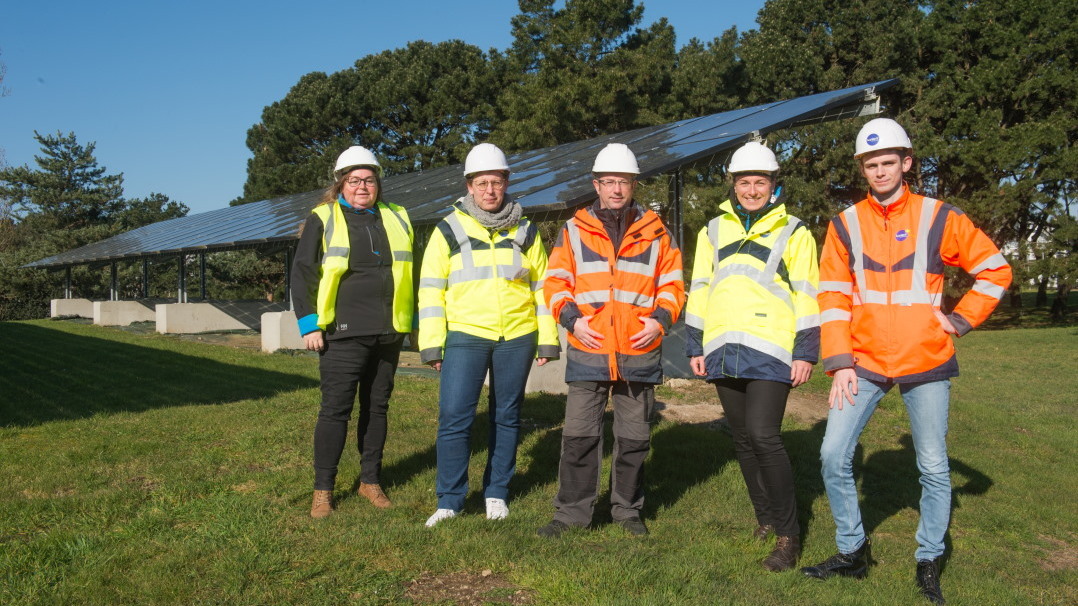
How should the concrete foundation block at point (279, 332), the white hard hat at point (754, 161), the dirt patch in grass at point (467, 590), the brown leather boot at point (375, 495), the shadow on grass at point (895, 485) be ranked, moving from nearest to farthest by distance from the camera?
the dirt patch in grass at point (467, 590), the white hard hat at point (754, 161), the brown leather boot at point (375, 495), the shadow on grass at point (895, 485), the concrete foundation block at point (279, 332)

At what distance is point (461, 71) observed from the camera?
3441 cm

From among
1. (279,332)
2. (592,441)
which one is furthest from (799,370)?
(279,332)

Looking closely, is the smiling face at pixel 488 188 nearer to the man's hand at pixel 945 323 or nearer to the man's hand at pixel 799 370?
the man's hand at pixel 799 370

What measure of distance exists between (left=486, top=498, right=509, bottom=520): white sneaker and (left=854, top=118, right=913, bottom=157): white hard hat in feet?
7.87

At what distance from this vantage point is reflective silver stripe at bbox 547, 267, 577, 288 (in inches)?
155

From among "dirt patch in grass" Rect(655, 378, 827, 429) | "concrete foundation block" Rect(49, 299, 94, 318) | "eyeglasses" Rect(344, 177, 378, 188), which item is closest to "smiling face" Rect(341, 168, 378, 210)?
"eyeglasses" Rect(344, 177, 378, 188)

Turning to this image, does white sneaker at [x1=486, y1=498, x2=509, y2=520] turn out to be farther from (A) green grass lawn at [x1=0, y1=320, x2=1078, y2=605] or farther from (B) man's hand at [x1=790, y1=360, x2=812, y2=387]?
(B) man's hand at [x1=790, y1=360, x2=812, y2=387]

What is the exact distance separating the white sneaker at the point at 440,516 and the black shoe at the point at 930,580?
215 cm

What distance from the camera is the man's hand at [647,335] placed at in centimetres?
378

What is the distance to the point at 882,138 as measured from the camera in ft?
10.8

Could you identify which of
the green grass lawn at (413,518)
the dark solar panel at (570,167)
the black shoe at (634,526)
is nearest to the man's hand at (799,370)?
the green grass lawn at (413,518)

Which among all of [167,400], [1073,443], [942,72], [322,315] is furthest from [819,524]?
[942,72]

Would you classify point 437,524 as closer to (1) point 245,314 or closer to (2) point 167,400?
(2) point 167,400

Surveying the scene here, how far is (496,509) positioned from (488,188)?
1.65 meters
